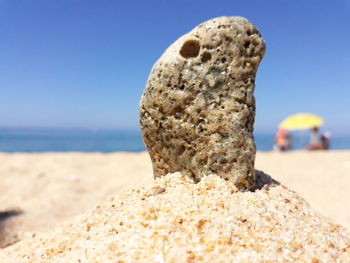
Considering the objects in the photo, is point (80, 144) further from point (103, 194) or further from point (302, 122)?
point (103, 194)

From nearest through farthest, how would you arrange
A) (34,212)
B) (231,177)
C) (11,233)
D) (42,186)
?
1. (231,177)
2. (11,233)
3. (34,212)
4. (42,186)

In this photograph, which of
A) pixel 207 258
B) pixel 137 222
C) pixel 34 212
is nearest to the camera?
Answer: pixel 207 258

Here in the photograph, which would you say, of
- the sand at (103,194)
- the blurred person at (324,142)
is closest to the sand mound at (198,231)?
the sand at (103,194)

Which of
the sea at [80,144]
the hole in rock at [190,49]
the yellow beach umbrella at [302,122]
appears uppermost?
the hole in rock at [190,49]

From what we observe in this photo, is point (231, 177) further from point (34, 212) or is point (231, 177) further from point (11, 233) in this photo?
point (34, 212)

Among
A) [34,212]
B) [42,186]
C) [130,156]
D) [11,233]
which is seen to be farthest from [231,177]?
[130,156]

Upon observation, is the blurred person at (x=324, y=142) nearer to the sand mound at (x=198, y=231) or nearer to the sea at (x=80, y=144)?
the sea at (x=80, y=144)

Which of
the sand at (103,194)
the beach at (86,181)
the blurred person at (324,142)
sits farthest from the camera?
the blurred person at (324,142)

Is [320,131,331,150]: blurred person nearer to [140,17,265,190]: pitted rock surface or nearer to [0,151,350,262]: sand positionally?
[0,151,350,262]: sand

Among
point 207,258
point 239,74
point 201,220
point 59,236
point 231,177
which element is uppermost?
point 239,74
